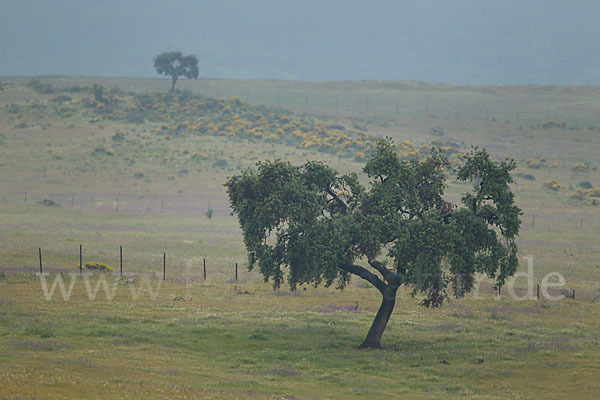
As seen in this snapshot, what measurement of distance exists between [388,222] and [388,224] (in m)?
0.26

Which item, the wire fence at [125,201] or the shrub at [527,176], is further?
the shrub at [527,176]

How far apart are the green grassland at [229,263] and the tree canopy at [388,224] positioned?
3.35 meters

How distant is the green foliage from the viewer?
29.9 metres

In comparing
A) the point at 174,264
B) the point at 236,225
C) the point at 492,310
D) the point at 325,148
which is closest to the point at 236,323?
the point at 492,310

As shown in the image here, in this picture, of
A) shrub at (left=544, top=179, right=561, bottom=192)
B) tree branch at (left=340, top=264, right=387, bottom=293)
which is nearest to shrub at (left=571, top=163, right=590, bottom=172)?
shrub at (left=544, top=179, right=561, bottom=192)

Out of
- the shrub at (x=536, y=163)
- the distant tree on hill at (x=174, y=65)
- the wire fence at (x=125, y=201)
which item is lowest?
the wire fence at (x=125, y=201)

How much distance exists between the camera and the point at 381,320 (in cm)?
3200

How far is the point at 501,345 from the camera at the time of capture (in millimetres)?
32375

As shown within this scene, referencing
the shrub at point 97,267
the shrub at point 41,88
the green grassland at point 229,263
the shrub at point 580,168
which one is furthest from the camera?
the shrub at point 41,88

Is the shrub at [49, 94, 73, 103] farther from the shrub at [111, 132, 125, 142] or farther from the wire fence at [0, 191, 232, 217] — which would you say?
the wire fence at [0, 191, 232, 217]

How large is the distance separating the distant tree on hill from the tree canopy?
5430 inches

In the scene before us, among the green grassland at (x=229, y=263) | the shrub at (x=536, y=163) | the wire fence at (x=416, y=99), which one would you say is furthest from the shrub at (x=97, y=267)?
the wire fence at (x=416, y=99)

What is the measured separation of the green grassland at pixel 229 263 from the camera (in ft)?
86.1

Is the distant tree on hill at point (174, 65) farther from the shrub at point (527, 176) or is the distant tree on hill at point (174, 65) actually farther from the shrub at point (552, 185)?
the shrub at point (552, 185)
